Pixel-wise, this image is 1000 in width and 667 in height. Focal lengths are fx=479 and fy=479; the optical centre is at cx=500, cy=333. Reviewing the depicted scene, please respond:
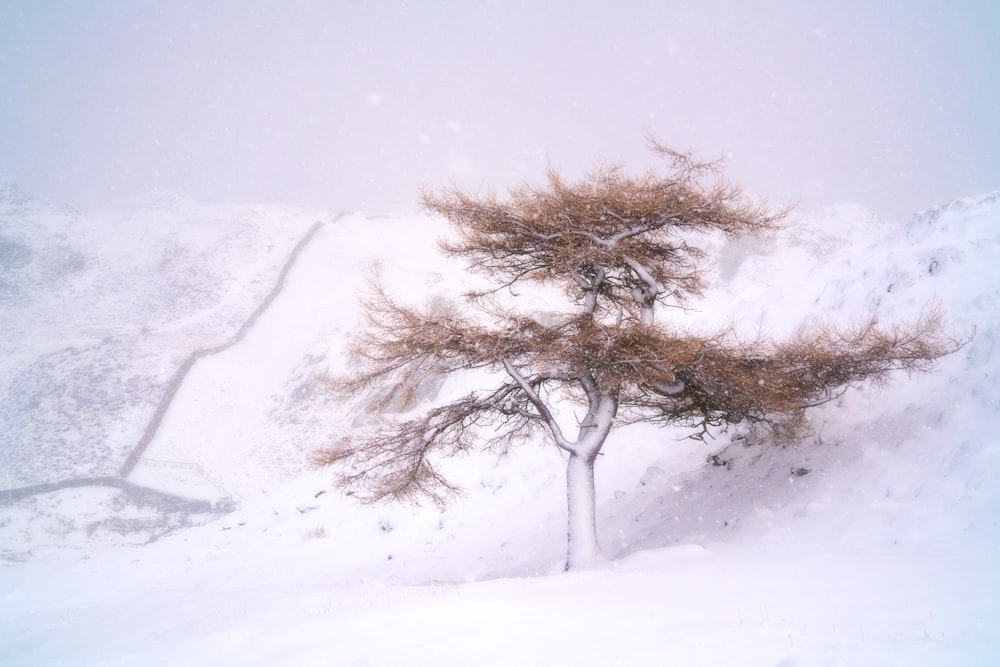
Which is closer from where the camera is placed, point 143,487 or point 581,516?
point 581,516

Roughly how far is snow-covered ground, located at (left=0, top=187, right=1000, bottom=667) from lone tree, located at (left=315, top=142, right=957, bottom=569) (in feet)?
5.10

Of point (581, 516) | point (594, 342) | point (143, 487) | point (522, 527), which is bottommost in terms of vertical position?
point (522, 527)

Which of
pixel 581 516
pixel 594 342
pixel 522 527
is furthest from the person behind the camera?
pixel 522 527

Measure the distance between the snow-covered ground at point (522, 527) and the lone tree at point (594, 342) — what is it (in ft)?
5.10

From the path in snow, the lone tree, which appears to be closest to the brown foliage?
the lone tree

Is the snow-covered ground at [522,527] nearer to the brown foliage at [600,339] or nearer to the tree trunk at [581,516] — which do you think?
the tree trunk at [581,516]

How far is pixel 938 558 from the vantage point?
558 cm

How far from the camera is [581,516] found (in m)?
7.88

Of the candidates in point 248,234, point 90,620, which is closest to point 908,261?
point 90,620

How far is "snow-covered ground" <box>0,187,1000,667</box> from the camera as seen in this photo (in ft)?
13.2

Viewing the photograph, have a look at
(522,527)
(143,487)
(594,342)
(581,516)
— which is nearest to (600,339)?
(594,342)

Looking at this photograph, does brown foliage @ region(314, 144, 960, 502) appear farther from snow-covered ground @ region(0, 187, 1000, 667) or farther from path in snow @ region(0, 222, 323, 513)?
path in snow @ region(0, 222, 323, 513)

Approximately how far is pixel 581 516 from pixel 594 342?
307 centimetres

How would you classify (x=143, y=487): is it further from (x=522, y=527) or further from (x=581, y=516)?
(x=581, y=516)
